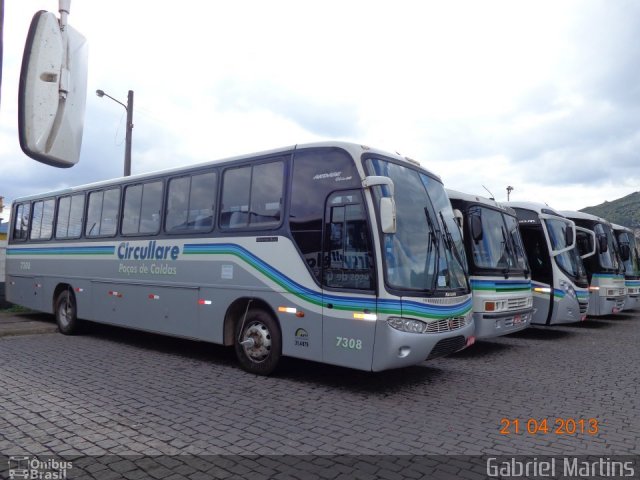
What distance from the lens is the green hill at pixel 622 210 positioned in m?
110

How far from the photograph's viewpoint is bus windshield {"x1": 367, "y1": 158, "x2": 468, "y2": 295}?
638 centimetres

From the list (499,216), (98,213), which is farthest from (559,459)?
(98,213)

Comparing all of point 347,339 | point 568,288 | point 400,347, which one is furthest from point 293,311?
point 568,288

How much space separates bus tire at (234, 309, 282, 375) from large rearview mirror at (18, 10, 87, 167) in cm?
524

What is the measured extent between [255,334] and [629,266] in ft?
49.6

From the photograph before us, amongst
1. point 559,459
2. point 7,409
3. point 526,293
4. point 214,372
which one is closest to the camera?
point 559,459

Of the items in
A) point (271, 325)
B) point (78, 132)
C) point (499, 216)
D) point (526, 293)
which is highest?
point (499, 216)

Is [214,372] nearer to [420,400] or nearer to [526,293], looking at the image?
[420,400]

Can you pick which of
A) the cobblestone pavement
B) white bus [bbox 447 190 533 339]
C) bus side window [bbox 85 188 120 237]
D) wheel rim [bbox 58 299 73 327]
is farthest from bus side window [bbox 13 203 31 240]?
white bus [bbox 447 190 533 339]

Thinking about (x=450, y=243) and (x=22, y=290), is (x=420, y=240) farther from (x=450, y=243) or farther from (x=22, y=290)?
(x=22, y=290)

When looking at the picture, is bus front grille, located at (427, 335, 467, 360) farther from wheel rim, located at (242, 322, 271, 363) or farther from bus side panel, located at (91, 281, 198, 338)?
bus side panel, located at (91, 281, 198, 338)

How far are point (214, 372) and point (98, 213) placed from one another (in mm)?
5161

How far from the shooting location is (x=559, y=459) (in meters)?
4.43

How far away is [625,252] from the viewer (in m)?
17.2
